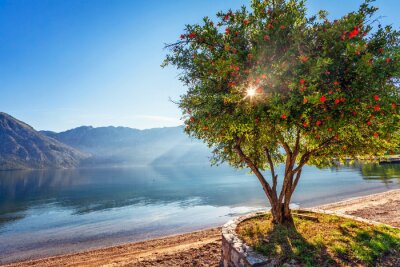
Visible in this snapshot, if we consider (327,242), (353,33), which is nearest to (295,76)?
(353,33)

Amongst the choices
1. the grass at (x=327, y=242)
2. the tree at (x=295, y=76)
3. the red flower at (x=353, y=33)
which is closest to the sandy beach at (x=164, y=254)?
the grass at (x=327, y=242)

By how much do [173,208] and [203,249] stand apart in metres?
29.7

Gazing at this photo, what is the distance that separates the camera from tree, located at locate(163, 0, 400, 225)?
7781mm

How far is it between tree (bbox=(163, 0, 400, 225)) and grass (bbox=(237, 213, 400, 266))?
406 cm

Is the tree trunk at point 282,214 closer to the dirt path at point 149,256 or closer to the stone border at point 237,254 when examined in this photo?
the stone border at point 237,254

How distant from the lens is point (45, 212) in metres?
48.3

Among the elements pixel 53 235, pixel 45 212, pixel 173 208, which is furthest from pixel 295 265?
pixel 45 212

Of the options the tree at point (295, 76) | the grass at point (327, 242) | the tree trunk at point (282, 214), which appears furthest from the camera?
the tree trunk at point (282, 214)

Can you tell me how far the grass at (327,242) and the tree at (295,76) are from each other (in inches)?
160

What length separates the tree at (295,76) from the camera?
778cm

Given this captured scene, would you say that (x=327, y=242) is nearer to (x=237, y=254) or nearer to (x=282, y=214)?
(x=282, y=214)

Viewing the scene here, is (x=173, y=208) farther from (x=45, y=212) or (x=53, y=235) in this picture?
(x=45, y=212)

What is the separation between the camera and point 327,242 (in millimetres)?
10867

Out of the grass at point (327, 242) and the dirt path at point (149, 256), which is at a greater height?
the grass at point (327, 242)
